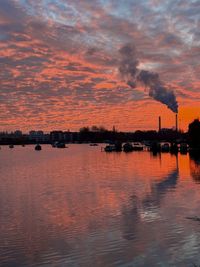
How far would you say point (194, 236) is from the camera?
80.1 feet

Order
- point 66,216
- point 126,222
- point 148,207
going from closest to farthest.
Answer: point 126,222 → point 66,216 → point 148,207

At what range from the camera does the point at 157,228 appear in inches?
1056

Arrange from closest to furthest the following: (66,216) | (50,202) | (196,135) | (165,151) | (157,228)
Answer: (157,228) → (66,216) → (50,202) → (196,135) → (165,151)

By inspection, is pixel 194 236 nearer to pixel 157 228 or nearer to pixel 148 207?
pixel 157 228

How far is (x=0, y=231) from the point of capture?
26.9m

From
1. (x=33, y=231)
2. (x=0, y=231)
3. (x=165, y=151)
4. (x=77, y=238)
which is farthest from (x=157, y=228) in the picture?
(x=165, y=151)

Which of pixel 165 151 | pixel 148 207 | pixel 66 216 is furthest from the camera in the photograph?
pixel 165 151

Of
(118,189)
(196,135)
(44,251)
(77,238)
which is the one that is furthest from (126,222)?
(196,135)

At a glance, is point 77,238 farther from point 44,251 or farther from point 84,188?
Answer: point 84,188

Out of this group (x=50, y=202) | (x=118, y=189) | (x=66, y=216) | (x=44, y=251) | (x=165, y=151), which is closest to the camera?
(x=44, y=251)

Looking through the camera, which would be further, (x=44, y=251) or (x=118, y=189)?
(x=118, y=189)

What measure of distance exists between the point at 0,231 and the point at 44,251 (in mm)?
5676

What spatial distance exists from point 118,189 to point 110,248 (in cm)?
2558

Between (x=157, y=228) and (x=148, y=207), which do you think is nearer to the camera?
(x=157, y=228)
